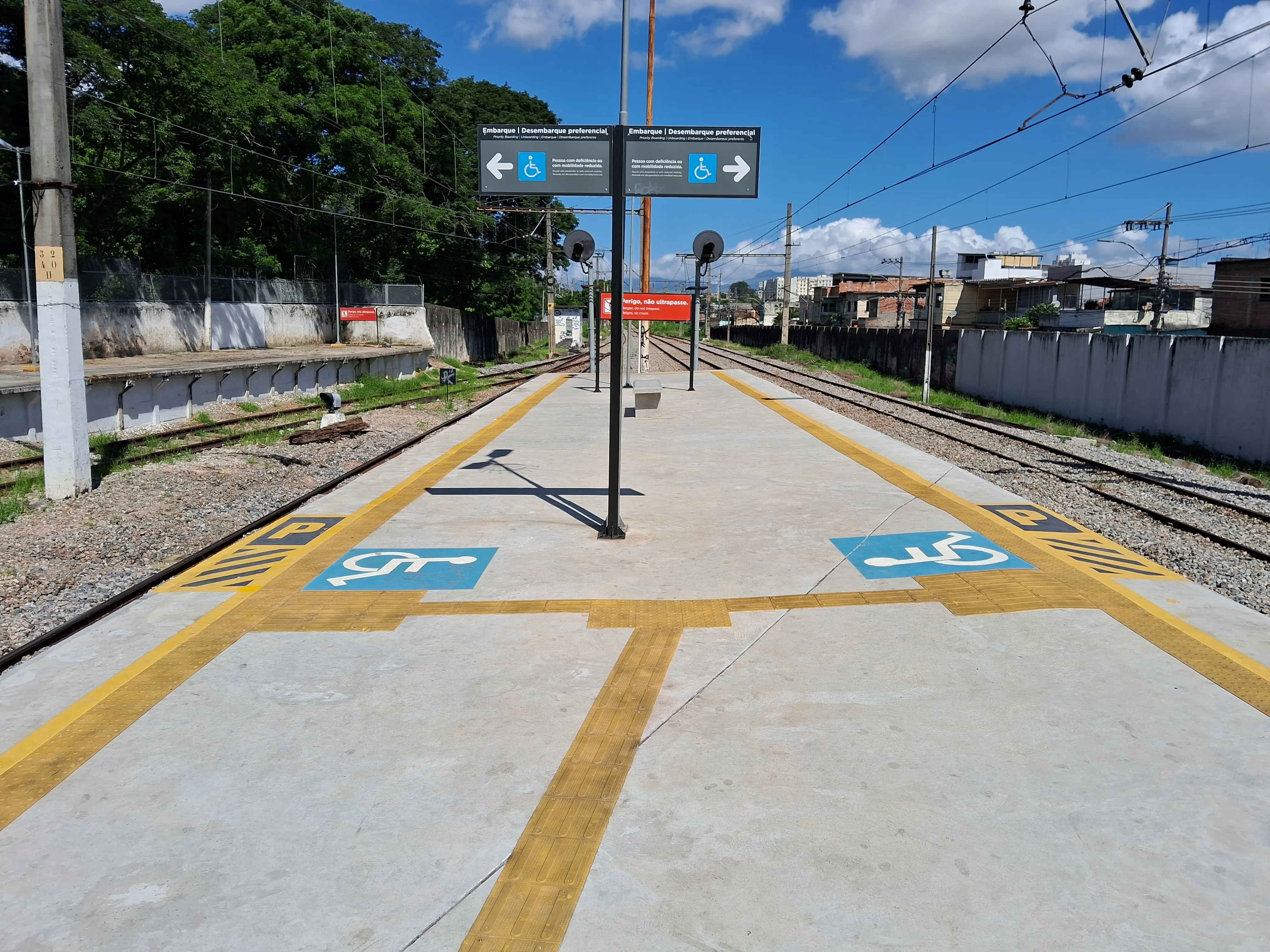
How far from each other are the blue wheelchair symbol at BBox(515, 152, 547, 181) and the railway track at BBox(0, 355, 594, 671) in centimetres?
412

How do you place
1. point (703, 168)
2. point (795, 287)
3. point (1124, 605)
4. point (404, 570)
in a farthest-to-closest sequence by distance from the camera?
1. point (795, 287)
2. point (703, 168)
3. point (404, 570)
4. point (1124, 605)

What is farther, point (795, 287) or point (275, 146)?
point (795, 287)

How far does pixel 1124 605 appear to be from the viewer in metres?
6.43

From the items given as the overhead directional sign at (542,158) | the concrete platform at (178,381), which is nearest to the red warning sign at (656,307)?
the concrete platform at (178,381)

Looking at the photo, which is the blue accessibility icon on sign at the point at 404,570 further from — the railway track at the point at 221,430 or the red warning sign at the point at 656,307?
the red warning sign at the point at 656,307

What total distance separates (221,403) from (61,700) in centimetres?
1652

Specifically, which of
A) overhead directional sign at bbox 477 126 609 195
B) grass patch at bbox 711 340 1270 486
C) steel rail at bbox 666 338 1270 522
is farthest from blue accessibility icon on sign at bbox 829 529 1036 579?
grass patch at bbox 711 340 1270 486

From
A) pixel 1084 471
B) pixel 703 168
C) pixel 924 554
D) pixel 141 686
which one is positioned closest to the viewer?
pixel 141 686

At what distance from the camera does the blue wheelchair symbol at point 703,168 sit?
7.80m

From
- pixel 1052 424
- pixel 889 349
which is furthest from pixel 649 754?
pixel 889 349

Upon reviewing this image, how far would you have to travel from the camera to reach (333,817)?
3824 millimetres

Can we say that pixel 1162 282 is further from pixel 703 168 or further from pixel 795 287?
pixel 795 287

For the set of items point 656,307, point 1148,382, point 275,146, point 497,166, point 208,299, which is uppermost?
point 275,146

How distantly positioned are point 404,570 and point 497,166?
133 inches
